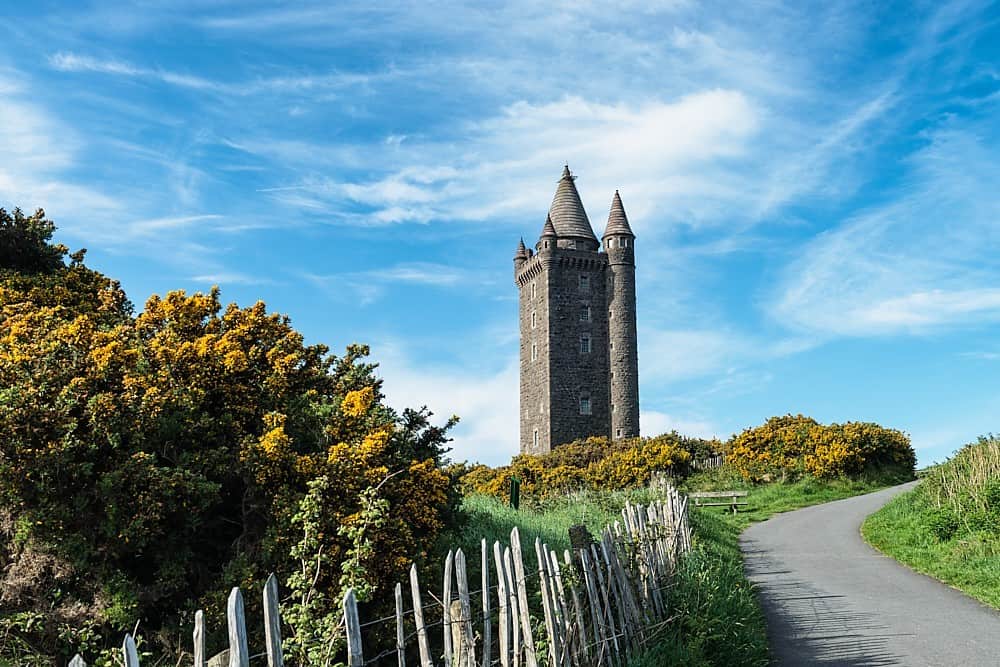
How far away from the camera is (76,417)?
25.0 ft

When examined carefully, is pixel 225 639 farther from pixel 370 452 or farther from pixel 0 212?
pixel 0 212

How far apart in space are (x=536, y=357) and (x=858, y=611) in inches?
1791

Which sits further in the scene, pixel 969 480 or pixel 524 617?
pixel 969 480

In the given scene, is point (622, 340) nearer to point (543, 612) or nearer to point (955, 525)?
point (955, 525)

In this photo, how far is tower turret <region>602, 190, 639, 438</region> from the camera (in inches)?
2140

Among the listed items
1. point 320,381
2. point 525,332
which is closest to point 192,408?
point 320,381

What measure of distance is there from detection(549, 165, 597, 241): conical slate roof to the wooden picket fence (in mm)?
48892

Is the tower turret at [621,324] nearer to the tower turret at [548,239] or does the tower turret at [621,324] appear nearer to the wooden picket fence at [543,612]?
the tower turret at [548,239]

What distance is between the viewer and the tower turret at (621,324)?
5434cm

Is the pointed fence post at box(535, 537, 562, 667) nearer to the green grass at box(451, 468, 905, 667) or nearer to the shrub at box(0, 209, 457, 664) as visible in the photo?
the green grass at box(451, 468, 905, 667)

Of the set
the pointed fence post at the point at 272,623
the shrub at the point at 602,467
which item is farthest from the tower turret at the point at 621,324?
the pointed fence post at the point at 272,623

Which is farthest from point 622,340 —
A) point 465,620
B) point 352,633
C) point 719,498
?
point 352,633

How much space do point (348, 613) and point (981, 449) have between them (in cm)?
1923

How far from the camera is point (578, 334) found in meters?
55.7
